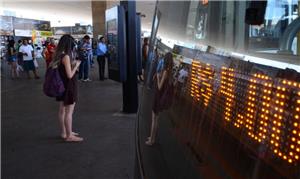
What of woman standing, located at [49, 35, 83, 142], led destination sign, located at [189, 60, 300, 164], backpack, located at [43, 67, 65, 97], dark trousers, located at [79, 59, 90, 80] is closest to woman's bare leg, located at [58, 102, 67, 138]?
woman standing, located at [49, 35, 83, 142]

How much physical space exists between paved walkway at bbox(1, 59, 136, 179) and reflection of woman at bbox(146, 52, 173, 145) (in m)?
3.25

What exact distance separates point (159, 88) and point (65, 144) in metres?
4.81

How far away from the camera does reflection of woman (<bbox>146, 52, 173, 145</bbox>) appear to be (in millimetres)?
1376

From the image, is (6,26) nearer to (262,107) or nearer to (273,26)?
(273,26)

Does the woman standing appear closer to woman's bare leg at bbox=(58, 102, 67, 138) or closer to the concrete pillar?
woman's bare leg at bbox=(58, 102, 67, 138)

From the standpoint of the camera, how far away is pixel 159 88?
1489 mm

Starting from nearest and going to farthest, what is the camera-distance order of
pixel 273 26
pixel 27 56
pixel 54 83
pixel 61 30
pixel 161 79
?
pixel 273 26
pixel 161 79
pixel 54 83
pixel 27 56
pixel 61 30

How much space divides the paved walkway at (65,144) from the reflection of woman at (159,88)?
3251mm

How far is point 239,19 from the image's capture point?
1.04 m

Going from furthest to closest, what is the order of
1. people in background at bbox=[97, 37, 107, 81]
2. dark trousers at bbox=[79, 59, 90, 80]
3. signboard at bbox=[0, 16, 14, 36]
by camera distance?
1. signboard at bbox=[0, 16, 14, 36]
2. people in background at bbox=[97, 37, 107, 81]
3. dark trousers at bbox=[79, 59, 90, 80]

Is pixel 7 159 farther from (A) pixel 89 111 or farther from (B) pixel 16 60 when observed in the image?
(B) pixel 16 60

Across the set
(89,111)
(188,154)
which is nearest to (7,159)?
(89,111)

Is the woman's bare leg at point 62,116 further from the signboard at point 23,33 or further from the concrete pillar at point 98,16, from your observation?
the concrete pillar at point 98,16

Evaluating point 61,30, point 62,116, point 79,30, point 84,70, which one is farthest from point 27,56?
point 61,30
